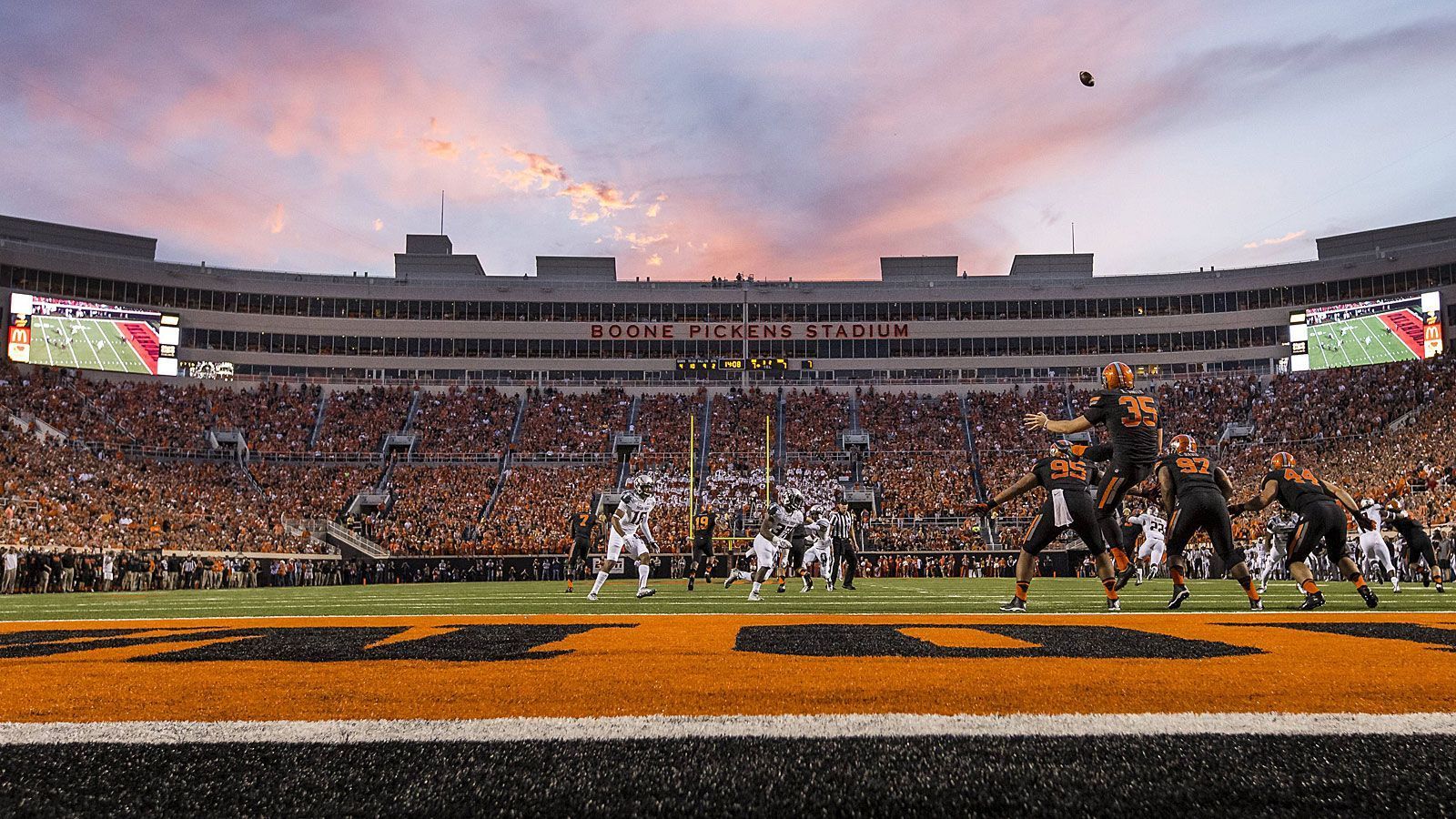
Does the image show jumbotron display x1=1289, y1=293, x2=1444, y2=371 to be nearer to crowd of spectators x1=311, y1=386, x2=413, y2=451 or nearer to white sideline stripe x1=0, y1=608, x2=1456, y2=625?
white sideline stripe x1=0, y1=608, x2=1456, y2=625

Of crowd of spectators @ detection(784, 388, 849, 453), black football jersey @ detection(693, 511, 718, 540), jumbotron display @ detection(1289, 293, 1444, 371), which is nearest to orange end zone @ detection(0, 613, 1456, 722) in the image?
black football jersey @ detection(693, 511, 718, 540)

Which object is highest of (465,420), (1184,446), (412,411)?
(412,411)

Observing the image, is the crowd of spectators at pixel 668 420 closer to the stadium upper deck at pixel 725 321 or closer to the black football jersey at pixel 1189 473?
the stadium upper deck at pixel 725 321

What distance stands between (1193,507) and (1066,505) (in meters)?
1.27

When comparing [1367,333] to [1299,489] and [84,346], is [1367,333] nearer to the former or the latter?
[1299,489]

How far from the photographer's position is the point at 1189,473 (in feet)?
32.2

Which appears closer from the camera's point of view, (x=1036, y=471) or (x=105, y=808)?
(x=105, y=808)

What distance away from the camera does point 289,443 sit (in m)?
44.9

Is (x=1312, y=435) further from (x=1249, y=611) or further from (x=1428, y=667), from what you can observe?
(x=1428, y=667)

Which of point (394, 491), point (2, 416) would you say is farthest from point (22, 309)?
point (394, 491)

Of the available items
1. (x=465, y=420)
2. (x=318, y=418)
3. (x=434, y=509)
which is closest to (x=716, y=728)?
(x=434, y=509)

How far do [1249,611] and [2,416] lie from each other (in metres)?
43.3

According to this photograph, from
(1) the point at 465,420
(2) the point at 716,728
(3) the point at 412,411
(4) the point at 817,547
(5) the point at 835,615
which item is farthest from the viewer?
(3) the point at 412,411

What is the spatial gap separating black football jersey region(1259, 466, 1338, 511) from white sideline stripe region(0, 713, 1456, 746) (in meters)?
7.66
